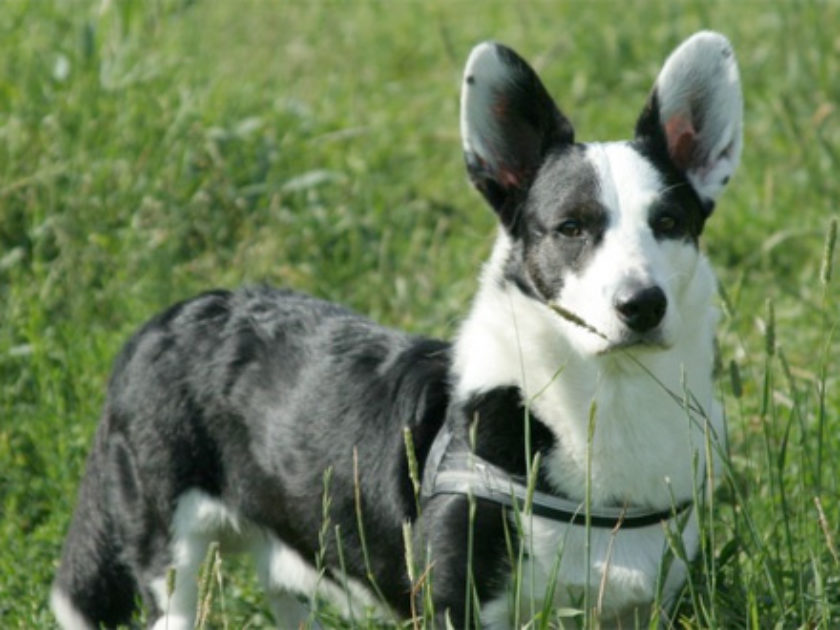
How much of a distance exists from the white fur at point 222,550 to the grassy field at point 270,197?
242mm

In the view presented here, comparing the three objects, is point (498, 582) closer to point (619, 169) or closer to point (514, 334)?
point (514, 334)

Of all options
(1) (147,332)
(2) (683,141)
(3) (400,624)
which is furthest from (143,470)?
(2) (683,141)

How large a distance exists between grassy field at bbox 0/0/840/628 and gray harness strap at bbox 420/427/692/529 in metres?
0.63

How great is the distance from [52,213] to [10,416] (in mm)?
1007

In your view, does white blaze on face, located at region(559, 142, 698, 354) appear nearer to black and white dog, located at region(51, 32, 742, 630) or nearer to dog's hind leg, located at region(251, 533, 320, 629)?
black and white dog, located at region(51, 32, 742, 630)

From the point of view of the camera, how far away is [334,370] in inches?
152

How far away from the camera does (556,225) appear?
3.44 meters

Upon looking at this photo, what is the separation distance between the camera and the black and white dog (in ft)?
11.0

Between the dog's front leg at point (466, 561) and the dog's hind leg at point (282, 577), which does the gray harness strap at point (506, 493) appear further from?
the dog's hind leg at point (282, 577)

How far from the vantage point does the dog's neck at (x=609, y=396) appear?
346 cm

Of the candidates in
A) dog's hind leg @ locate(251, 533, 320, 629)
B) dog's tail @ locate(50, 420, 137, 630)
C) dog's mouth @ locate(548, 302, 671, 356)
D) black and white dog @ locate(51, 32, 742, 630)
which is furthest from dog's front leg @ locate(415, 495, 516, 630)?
dog's tail @ locate(50, 420, 137, 630)

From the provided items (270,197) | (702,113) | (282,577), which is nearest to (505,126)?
(702,113)

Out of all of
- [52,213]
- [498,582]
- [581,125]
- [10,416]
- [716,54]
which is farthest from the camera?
[581,125]

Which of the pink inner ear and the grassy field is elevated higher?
the pink inner ear
